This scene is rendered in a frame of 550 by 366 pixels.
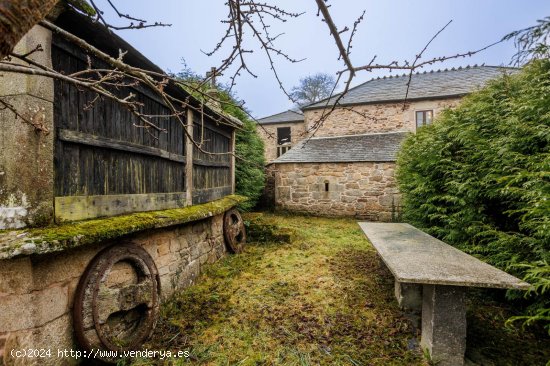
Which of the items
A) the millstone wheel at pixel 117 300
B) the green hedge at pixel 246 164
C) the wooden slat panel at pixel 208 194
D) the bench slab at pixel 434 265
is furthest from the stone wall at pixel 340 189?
the millstone wheel at pixel 117 300

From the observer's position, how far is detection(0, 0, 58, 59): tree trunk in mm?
625

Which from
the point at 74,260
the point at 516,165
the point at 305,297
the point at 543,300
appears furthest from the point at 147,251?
the point at 516,165

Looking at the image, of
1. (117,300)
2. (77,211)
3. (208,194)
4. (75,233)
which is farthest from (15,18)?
(208,194)

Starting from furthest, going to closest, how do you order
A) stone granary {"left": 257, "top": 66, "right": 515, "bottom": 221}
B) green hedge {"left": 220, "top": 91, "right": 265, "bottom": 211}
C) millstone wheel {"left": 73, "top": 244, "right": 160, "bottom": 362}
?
1. stone granary {"left": 257, "top": 66, "right": 515, "bottom": 221}
2. green hedge {"left": 220, "top": 91, "right": 265, "bottom": 211}
3. millstone wheel {"left": 73, "top": 244, "right": 160, "bottom": 362}

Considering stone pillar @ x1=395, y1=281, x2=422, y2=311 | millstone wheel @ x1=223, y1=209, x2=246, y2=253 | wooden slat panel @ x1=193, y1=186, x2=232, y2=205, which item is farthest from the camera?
millstone wheel @ x1=223, y1=209, x2=246, y2=253

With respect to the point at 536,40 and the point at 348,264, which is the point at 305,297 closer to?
the point at 348,264

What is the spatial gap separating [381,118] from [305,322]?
36.2ft

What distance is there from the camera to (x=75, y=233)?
1.97 metres

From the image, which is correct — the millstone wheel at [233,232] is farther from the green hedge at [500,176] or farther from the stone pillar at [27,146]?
the green hedge at [500,176]

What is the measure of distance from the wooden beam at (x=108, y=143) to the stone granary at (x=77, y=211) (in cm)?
1

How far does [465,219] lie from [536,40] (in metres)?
2.26

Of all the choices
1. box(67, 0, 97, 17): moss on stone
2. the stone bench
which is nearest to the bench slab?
the stone bench

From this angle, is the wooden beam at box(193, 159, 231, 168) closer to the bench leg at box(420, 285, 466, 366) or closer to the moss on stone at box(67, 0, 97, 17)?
the moss on stone at box(67, 0, 97, 17)

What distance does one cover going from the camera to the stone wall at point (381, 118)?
11.1 metres
